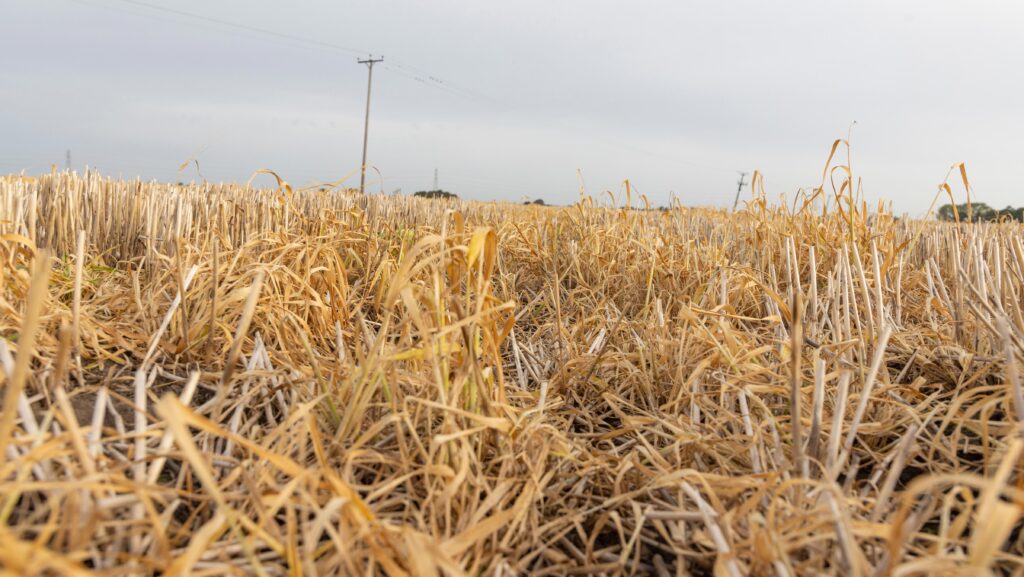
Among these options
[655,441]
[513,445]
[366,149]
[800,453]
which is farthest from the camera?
[366,149]

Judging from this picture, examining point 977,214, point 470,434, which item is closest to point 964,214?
point 977,214

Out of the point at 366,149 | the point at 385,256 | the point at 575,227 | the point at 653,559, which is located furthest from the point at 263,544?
the point at 366,149

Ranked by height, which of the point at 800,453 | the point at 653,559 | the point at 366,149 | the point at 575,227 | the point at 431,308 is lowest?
the point at 653,559

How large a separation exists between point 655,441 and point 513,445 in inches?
19.6

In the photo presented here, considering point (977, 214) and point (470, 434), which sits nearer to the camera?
point (470, 434)

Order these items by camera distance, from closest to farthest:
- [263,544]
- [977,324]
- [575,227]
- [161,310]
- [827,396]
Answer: [263,544] → [827,396] → [977,324] → [161,310] → [575,227]

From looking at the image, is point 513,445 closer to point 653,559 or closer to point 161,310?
point 653,559

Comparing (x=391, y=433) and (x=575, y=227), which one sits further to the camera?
(x=575, y=227)

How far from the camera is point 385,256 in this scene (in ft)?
8.87

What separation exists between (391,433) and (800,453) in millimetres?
845

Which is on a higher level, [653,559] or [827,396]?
[827,396]

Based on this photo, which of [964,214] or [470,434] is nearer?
[470,434]

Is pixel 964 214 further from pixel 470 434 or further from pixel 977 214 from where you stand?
pixel 470 434

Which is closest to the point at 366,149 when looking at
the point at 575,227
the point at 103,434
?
the point at 575,227
